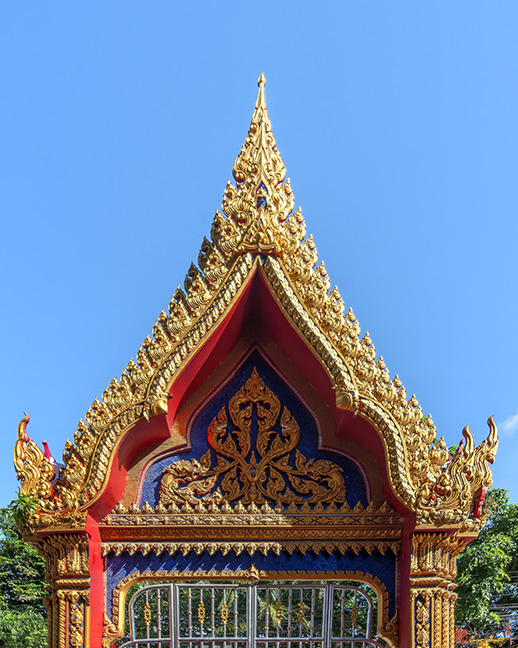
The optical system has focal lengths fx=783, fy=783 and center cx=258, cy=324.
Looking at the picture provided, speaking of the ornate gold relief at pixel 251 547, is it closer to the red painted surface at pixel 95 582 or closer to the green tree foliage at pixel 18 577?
the red painted surface at pixel 95 582

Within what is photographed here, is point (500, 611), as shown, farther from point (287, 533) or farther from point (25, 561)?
point (287, 533)

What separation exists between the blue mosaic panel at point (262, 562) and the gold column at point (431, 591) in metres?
0.46

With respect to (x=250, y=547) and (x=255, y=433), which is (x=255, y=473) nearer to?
(x=255, y=433)

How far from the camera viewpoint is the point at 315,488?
26.3 ft

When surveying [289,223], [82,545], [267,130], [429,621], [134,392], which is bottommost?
[429,621]

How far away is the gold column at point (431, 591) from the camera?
723 centimetres

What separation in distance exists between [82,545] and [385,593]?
2.97m

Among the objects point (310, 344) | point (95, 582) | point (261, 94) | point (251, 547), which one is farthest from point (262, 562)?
point (261, 94)

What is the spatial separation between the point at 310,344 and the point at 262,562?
7.30 ft

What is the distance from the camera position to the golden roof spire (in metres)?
8.22

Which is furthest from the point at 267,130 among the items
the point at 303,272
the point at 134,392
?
the point at 134,392

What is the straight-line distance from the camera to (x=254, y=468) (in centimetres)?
807

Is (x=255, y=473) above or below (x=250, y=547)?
above

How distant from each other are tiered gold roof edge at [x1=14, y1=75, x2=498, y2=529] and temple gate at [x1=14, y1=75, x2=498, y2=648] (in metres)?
0.02
